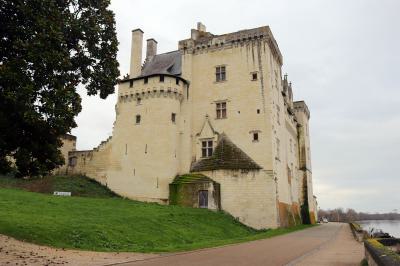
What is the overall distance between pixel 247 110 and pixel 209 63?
674cm

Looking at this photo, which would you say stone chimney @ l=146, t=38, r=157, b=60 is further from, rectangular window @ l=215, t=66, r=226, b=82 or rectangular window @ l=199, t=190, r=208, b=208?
rectangular window @ l=199, t=190, r=208, b=208

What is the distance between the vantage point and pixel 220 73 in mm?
39062

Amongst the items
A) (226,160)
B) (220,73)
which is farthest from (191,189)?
(220,73)

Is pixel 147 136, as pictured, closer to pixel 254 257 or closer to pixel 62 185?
pixel 62 185

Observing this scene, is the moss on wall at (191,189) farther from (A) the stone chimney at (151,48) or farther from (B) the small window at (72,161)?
(A) the stone chimney at (151,48)

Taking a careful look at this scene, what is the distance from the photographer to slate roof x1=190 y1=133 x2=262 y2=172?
35.2m

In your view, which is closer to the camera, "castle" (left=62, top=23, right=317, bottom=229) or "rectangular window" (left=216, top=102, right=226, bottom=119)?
"castle" (left=62, top=23, right=317, bottom=229)

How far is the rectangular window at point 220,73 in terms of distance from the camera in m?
38.9

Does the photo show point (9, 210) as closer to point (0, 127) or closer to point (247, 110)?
point (0, 127)

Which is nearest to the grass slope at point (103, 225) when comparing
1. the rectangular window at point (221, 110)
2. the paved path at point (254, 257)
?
the paved path at point (254, 257)

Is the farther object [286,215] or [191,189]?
[286,215]

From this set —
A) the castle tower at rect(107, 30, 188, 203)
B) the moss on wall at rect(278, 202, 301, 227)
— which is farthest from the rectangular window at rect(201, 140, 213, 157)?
the moss on wall at rect(278, 202, 301, 227)

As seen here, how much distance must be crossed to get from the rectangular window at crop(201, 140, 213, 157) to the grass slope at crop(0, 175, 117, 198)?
9.55 m

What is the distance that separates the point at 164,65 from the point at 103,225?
26.8 meters
